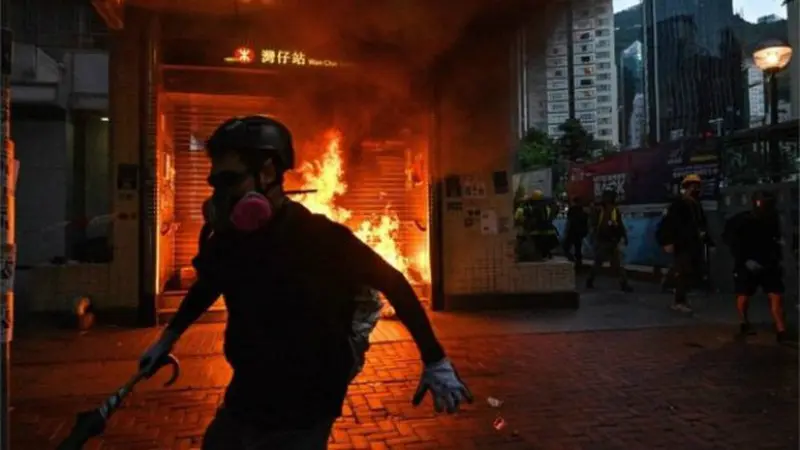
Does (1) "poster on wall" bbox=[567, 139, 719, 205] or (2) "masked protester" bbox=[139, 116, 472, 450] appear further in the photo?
(1) "poster on wall" bbox=[567, 139, 719, 205]

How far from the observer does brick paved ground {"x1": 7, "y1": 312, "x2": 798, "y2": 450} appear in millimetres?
4121

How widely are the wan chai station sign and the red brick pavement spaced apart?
10.4 feet

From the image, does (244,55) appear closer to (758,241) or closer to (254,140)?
(758,241)

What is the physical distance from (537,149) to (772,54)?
80.2 ft

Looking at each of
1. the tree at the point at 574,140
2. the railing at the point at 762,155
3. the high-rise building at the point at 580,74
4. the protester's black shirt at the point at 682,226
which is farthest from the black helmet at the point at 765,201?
the tree at the point at 574,140

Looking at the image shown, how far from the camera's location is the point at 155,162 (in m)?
7.59

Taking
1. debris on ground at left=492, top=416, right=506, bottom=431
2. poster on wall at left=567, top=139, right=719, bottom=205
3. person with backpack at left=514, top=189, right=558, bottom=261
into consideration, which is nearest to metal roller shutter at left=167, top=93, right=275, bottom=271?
person with backpack at left=514, top=189, right=558, bottom=261

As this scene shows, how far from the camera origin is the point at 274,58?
26.0 ft

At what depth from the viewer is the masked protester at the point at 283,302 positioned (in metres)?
2.06

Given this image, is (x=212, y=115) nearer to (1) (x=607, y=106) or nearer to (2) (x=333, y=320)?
(2) (x=333, y=320)

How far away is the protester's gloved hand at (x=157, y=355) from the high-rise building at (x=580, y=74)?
6.17 m

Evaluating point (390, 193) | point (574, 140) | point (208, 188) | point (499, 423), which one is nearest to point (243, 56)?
point (208, 188)

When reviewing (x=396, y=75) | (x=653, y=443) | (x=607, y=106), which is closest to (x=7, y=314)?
(x=653, y=443)

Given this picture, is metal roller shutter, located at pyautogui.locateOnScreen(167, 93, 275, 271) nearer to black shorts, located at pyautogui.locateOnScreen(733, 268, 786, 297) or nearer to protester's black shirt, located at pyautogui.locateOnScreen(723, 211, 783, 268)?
protester's black shirt, located at pyautogui.locateOnScreen(723, 211, 783, 268)
